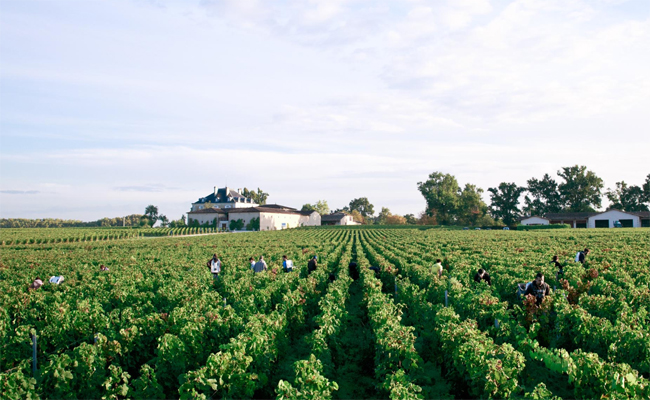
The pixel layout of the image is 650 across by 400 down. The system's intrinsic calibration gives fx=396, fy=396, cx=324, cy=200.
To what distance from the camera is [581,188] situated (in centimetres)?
10931

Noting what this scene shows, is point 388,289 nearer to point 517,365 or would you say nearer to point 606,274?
point 606,274

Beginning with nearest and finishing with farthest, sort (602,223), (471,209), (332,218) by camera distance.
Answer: (602,223) → (471,209) → (332,218)

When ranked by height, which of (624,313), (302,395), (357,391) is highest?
(624,313)

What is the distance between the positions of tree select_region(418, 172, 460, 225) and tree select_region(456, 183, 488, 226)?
206cm

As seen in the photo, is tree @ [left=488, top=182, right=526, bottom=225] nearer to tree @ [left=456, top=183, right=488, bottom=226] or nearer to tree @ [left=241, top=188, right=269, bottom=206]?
tree @ [left=456, top=183, right=488, bottom=226]

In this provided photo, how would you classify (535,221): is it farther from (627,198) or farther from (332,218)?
(332,218)

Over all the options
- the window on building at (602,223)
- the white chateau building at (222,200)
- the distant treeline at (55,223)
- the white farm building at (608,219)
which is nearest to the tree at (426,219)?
the white farm building at (608,219)

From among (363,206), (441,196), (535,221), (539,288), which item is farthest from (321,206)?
(539,288)

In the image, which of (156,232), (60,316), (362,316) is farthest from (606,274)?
(156,232)

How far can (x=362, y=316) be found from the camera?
574 inches

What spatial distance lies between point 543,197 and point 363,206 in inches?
3522

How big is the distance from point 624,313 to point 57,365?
12655 mm

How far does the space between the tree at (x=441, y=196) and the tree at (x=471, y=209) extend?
6.76 ft

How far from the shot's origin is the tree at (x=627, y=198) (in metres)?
105
